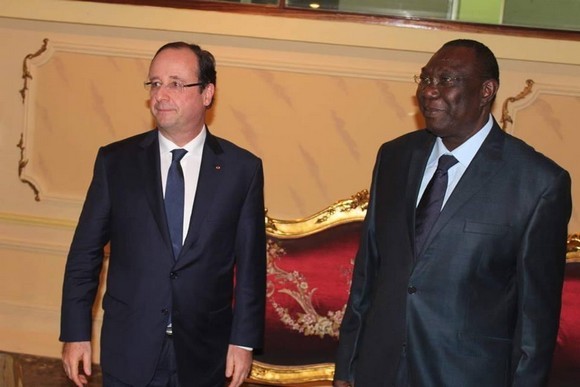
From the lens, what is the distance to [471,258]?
2570 millimetres

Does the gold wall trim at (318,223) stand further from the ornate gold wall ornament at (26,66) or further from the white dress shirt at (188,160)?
the ornate gold wall ornament at (26,66)

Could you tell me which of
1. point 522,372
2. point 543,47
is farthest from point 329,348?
point 543,47

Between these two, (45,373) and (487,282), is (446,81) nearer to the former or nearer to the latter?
(487,282)

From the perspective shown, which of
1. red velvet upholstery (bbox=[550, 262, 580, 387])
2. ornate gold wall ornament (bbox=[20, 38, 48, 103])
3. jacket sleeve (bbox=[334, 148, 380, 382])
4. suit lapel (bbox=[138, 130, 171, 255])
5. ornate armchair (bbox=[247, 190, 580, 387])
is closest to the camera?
jacket sleeve (bbox=[334, 148, 380, 382])

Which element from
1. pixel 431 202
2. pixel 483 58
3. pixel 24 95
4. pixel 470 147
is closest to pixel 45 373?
pixel 24 95

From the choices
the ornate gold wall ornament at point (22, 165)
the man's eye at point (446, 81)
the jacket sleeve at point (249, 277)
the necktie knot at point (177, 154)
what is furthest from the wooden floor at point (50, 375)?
the man's eye at point (446, 81)

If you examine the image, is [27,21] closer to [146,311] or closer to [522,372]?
[146,311]

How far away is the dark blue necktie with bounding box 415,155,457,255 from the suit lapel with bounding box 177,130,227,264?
A: 71 centimetres

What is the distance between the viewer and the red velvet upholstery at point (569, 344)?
3895mm

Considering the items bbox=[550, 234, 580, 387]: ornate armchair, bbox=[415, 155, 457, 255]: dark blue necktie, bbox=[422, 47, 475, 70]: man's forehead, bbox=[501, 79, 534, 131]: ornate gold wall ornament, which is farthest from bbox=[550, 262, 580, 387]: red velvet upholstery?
bbox=[422, 47, 475, 70]: man's forehead

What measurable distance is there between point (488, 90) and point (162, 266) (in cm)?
114

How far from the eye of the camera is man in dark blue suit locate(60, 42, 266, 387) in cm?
293

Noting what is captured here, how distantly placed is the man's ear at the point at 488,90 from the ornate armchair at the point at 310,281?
54.2 inches

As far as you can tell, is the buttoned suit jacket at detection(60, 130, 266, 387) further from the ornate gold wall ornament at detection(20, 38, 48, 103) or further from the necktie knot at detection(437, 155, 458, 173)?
the ornate gold wall ornament at detection(20, 38, 48, 103)
